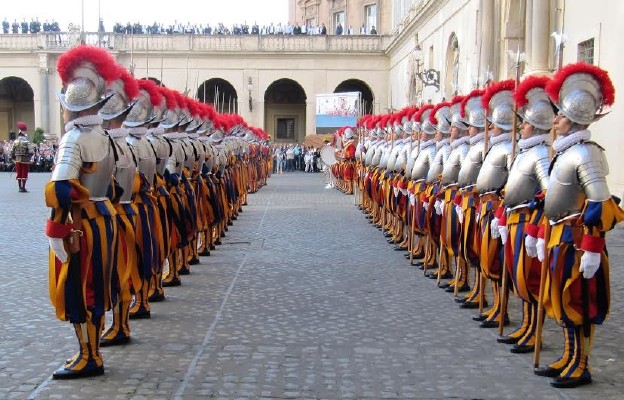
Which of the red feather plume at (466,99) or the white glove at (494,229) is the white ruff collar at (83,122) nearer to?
the white glove at (494,229)

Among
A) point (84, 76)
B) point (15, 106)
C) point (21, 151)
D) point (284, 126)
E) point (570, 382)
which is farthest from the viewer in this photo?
point (284, 126)

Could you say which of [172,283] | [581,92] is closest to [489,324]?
[581,92]

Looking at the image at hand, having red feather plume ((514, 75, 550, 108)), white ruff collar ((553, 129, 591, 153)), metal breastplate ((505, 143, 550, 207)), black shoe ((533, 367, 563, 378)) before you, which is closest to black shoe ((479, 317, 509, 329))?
metal breastplate ((505, 143, 550, 207))

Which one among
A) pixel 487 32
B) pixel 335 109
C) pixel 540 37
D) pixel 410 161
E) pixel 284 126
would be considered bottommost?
pixel 410 161

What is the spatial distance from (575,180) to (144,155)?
413 cm

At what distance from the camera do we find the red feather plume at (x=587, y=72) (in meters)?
6.16

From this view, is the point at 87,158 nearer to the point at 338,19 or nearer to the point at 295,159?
the point at 295,159

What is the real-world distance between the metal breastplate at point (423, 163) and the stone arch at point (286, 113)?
43.5 m

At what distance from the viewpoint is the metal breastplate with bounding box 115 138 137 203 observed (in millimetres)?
6742

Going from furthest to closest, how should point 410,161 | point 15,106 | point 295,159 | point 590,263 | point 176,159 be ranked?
1. point 15,106
2. point 295,159
3. point 410,161
4. point 176,159
5. point 590,263

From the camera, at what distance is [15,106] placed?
5481 cm

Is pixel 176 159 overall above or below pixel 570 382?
above

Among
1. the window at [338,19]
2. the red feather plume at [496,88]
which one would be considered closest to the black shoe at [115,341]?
the red feather plume at [496,88]

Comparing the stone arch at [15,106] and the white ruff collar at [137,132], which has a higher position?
the stone arch at [15,106]
